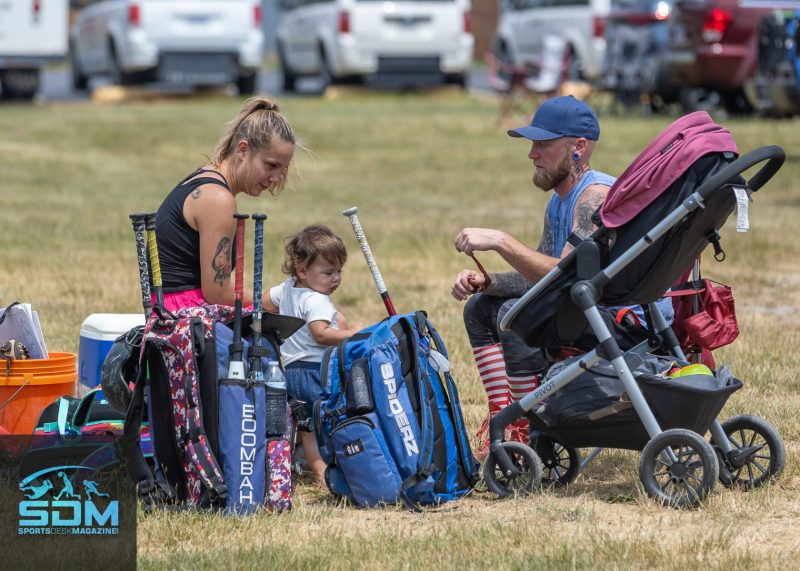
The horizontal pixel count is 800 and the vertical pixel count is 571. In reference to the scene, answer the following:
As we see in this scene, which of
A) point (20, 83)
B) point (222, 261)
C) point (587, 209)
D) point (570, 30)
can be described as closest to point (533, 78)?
point (570, 30)

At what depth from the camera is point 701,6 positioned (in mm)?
17453

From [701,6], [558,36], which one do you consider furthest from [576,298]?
[558,36]

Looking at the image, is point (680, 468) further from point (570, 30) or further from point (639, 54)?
point (570, 30)

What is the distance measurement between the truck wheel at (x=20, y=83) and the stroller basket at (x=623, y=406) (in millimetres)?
18982

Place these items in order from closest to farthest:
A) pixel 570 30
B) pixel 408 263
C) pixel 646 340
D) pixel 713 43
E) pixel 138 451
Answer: pixel 138 451 < pixel 646 340 < pixel 408 263 < pixel 713 43 < pixel 570 30

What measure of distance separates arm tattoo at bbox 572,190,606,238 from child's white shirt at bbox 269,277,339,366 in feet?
3.30

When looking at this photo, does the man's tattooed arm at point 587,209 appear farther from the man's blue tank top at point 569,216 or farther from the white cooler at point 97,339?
the white cooler at point 97,339

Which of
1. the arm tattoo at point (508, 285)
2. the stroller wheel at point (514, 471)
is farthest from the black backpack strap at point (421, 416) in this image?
the arm tattoo at point (508, 285)

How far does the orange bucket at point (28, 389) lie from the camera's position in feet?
18.3

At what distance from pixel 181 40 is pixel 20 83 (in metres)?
2.76

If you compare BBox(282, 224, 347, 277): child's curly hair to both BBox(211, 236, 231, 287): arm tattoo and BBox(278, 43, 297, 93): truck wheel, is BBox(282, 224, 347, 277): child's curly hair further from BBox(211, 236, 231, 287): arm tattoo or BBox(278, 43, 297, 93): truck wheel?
BBox(278, 43, 297, 93): truck wheel

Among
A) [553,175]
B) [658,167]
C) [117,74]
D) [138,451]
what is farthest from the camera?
[117,74]

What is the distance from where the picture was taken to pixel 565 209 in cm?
538

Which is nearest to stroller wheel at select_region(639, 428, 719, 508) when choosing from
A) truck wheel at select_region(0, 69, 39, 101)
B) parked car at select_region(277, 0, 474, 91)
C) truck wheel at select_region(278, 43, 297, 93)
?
parked car at select_region(277, 0, 474, 91)
